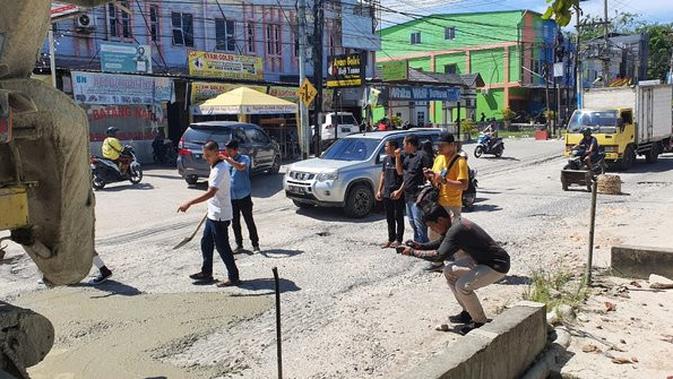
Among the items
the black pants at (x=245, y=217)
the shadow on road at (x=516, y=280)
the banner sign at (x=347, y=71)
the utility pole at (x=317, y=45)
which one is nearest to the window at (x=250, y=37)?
the banner sign at (x=347, y=71)

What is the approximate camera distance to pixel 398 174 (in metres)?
9.07

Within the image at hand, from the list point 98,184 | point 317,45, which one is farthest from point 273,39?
point 98,184

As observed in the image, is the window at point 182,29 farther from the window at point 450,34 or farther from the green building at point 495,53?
the window at point 450,34

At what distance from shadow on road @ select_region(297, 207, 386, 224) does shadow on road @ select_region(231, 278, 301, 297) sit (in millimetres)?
4175

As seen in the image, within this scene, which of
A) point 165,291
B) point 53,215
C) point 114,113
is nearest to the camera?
point 53,215

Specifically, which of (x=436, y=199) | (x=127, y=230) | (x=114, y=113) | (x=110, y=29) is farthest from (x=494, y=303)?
(x=110, y=29)

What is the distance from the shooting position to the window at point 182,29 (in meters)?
28.3

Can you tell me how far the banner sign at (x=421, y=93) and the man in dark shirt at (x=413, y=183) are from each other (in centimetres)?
2393

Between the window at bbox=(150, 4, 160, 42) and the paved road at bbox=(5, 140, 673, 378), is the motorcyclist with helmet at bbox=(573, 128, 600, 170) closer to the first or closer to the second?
the paved road at bbox=(5, 140, 673, 378)

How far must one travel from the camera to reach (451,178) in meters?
7.71

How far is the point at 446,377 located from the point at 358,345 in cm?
161

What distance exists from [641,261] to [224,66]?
2106 cm

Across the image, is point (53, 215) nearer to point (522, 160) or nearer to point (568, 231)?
point (568, 231)

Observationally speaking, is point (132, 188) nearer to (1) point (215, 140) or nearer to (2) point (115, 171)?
(2) point (115, 171)
